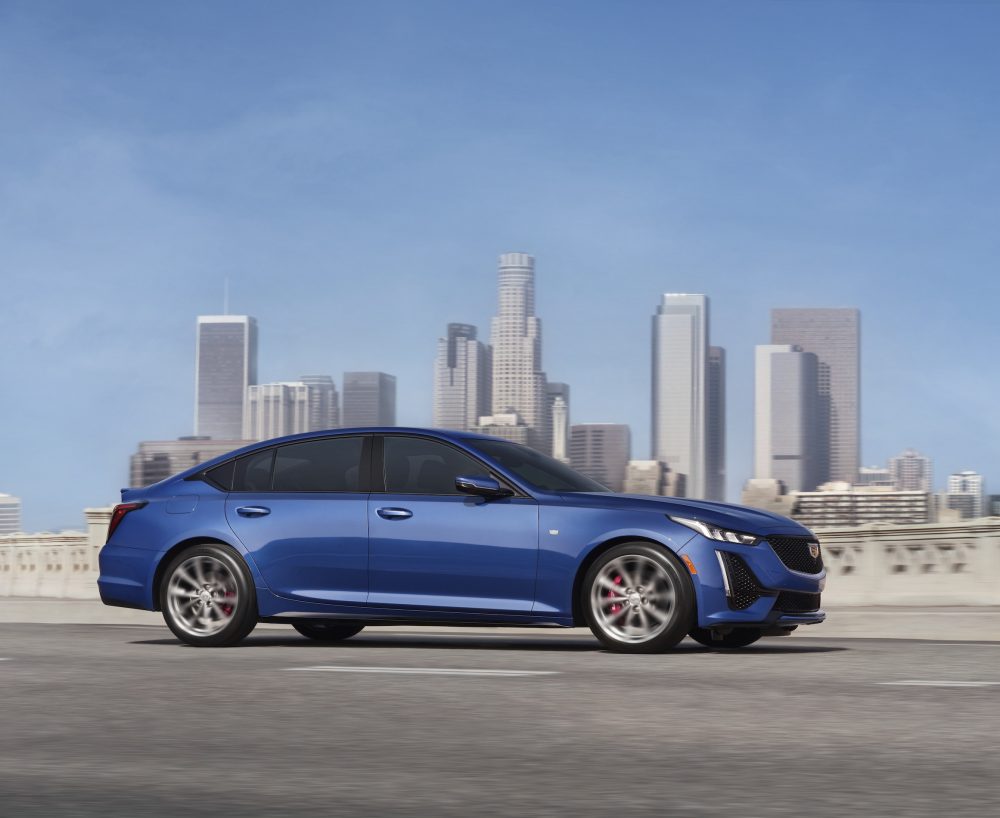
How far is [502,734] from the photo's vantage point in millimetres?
6082

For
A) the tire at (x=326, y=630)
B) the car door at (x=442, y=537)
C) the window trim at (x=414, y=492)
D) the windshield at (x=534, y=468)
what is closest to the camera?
the car door at (x=442, y=537)

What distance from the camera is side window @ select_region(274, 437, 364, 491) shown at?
36.7ft

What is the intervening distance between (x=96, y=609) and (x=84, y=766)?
1459cm

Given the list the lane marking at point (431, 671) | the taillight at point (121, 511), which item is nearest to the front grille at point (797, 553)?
the lane marking at point (431, 671)

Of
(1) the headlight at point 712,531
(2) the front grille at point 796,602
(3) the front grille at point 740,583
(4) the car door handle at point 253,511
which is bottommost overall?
(2) the front grille at point 796,602

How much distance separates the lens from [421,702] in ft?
23.3

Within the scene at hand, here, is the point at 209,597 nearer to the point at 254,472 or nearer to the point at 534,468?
the point at 254,472

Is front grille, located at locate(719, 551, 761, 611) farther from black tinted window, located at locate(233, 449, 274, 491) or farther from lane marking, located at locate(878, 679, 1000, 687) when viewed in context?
black tinted window, located at locate(233, 449, 274, 491)

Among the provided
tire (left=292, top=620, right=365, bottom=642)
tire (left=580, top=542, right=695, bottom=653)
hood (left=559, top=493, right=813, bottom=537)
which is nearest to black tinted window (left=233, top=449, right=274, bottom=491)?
tire (left=292, top=620, right=365, bottom=642)

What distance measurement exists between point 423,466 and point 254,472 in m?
1.29

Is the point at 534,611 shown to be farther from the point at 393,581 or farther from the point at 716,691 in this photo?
the point at 716,691

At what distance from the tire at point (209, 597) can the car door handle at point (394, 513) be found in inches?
40.9

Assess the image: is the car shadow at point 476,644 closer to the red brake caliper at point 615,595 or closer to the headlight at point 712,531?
the red brake caliper at point 615,595

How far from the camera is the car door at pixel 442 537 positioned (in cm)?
1038
